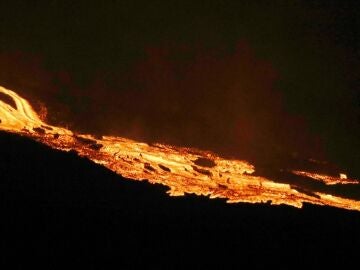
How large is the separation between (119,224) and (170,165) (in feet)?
1.71

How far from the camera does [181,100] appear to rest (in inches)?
145

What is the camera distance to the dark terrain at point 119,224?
9.32 ft

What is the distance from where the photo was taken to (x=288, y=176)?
142 inches

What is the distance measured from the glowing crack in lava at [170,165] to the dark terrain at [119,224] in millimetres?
72

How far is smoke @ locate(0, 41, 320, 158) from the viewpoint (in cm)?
326

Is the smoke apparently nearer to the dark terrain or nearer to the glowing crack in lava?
the glowing crack in lava

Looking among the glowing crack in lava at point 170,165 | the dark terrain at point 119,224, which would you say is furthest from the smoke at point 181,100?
the dark terrain at point 119,224

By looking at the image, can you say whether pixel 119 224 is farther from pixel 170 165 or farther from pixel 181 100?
pixel 181 100

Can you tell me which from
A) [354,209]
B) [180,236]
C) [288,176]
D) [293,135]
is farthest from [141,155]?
[354,209]

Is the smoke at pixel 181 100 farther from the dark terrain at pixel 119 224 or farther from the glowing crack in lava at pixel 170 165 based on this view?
the dark terrain at pixel 119 224

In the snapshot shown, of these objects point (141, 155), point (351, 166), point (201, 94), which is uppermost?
point (201, 94)

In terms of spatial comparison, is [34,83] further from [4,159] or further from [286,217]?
[286,217]

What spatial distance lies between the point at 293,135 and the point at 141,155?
1416 millimetres

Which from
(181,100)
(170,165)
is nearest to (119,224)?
(170,165)
